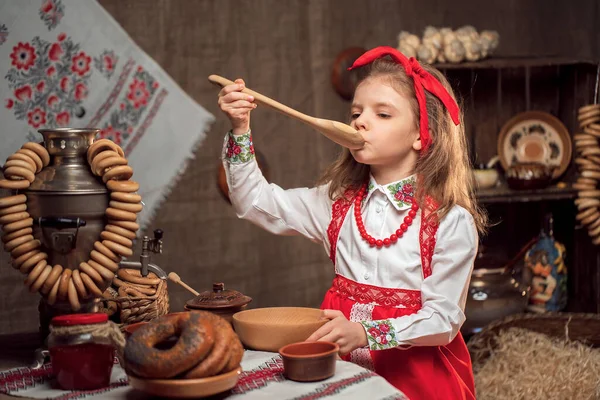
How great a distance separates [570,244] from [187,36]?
215cm

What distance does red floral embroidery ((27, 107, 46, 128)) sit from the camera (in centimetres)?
326

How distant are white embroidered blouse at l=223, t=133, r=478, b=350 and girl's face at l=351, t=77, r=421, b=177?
94mm

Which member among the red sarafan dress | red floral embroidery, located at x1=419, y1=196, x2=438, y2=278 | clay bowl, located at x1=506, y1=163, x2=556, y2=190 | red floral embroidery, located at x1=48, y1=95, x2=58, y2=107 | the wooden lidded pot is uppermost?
red floral embroidery, located at x1=48, y1=95, x2=58, y2=107

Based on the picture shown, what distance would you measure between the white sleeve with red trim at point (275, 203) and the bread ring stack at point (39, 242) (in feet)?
1.43

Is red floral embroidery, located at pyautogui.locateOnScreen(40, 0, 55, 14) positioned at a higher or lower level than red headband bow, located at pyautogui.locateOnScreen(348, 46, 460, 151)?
higher

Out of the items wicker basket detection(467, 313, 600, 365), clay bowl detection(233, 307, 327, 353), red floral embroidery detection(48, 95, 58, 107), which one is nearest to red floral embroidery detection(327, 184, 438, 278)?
clay bowl detection(233, 307, 327, 353)

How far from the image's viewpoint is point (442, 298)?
5.94ft

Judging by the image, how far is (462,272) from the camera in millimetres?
1869

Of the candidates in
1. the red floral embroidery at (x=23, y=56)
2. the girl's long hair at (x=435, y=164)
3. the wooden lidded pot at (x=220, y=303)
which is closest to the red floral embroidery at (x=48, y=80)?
the red floral embroidery at (x=23, y=56)

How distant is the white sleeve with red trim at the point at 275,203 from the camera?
206 cm

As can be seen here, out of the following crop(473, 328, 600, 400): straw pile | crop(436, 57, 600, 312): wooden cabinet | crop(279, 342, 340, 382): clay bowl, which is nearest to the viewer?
crop(279, 342, 340, 382): clay bowl

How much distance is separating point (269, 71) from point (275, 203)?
5.64 feet

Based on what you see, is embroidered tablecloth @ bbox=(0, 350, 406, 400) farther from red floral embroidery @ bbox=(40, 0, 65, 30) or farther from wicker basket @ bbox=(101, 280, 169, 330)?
red floral embroidery @ bbox=(40, 0, 65, 30)

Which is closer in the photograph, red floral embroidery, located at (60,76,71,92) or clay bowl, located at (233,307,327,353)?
clay bowl, located at (233,307,327,353)
